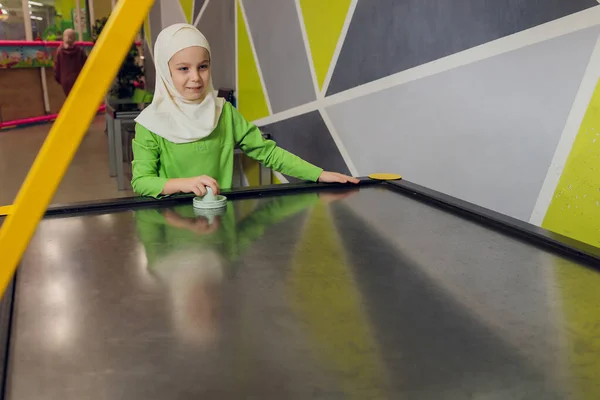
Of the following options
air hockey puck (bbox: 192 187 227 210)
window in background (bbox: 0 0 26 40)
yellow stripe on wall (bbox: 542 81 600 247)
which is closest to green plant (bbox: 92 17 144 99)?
window in background (bbox: 0 0 26 40)

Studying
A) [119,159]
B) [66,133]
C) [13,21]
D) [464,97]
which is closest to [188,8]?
[119,159]

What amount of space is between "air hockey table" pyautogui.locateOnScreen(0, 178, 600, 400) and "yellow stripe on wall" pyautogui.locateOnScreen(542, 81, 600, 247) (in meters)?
0.26

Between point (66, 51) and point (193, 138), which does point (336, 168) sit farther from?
point (66, 51)

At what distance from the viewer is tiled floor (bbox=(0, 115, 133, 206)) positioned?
3.51 metres

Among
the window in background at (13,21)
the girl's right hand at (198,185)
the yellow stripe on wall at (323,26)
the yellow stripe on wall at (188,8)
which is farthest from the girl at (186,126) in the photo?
the window in background at (13,21)

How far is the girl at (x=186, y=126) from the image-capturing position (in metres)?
1.48

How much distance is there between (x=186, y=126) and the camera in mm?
1531

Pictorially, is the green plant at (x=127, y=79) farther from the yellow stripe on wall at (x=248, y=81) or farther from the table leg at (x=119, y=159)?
the yellow stripe on wall at (x=248, y=81)

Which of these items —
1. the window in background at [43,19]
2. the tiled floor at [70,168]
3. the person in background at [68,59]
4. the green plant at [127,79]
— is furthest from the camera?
the window in background at [43,19]

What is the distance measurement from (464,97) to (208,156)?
75 centimetres

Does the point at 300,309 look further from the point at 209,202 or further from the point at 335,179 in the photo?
the point at 335,179

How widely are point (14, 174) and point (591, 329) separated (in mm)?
4183

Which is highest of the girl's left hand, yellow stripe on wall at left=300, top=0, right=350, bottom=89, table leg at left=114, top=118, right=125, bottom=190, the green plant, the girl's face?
yellow stripe on wall at left=300, top=0, right=350, bottom=89

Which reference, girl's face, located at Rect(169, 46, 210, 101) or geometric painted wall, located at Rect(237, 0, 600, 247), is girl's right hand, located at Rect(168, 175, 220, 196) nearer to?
girl's face, located at Rect(169, 46, 210, 101)
